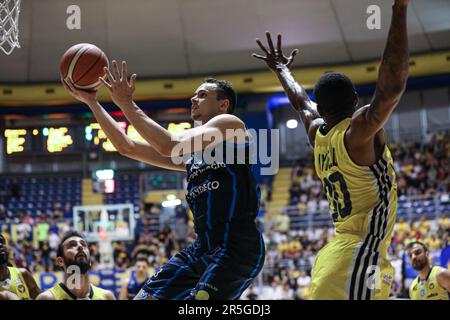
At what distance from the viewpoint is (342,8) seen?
1570 centimetres

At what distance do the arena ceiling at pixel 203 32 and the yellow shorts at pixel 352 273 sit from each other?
12207 millimetres

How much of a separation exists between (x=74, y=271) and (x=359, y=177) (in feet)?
8.73

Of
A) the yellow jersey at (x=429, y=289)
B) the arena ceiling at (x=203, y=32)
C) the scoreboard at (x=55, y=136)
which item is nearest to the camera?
the yellow jersey at (x=429, y=289)

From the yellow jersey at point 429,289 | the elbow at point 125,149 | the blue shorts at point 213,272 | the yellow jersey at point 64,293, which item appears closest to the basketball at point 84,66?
the elbow at point 125,149

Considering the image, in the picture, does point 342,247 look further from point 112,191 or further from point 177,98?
point 112,191

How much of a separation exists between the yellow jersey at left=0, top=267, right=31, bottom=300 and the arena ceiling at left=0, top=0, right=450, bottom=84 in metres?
9.85

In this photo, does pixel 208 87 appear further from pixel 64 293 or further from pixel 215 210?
pixel 64 293

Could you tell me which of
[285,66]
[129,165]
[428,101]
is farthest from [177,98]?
[285,66]

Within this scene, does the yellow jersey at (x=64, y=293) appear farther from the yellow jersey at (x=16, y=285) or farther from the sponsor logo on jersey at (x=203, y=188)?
the sponsor logo on jersey at (x=203, y=188)

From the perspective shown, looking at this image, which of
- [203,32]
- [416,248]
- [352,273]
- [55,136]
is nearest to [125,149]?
[352,273]

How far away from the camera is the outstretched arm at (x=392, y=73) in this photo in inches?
117

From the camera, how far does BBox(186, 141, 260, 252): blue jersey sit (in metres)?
3.92

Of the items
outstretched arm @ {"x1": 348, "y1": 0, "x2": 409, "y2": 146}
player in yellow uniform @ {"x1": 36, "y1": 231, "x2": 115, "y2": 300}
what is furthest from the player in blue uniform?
player in yellow uniform @ {"x1": 36, "y1": 231, "x2": 115, "y2": 300}
